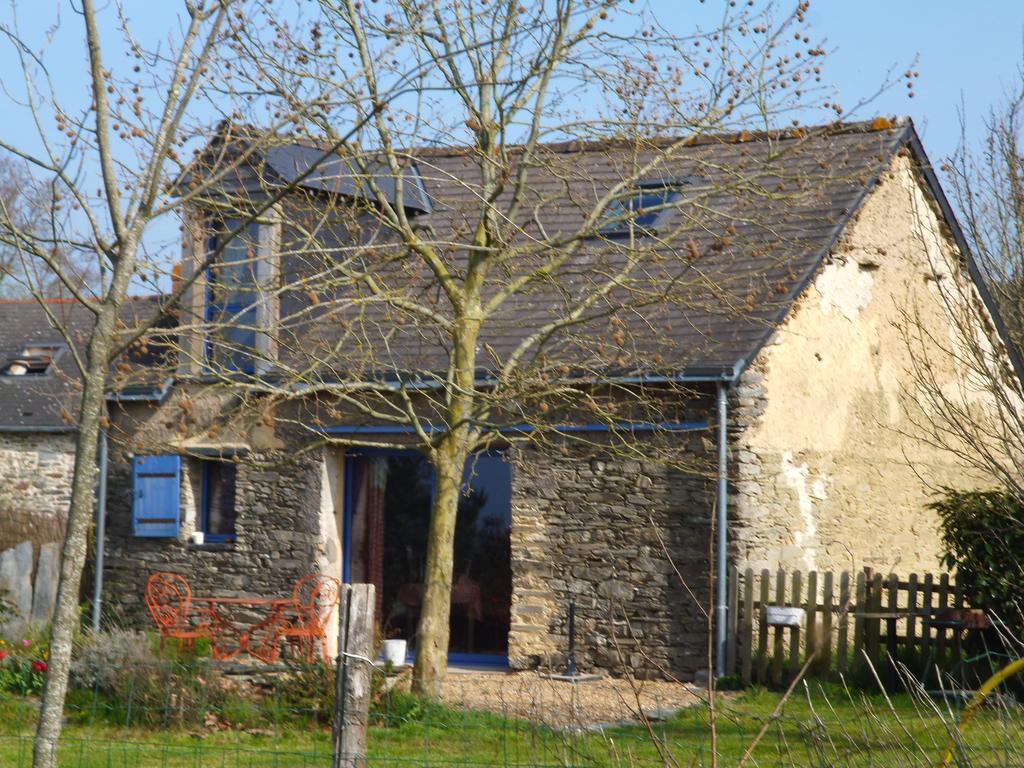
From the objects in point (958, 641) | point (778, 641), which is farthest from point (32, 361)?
point (958, 641)

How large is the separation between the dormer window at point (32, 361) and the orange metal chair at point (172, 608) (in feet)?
16.2

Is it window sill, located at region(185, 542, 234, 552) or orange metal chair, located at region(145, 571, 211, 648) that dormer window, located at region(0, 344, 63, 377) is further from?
orange metal chair, located at region(145, 571, 211, 648)

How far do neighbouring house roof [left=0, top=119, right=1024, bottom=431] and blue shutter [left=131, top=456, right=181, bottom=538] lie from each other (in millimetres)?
804

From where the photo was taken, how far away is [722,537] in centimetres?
1229

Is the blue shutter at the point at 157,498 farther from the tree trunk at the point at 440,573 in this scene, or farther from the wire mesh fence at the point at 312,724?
the tree trunk at the point at 440,573

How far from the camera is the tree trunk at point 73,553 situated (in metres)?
5.37

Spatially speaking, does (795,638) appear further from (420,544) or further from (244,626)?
(244,626)

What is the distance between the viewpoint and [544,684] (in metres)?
12.0

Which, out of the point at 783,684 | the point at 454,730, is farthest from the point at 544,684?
the point at 454,730

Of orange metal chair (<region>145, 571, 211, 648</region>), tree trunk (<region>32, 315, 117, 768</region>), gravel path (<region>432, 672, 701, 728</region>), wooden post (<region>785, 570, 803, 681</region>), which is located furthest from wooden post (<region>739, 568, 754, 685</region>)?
tree trunk (<region>32, 315, 117, 768</region>)

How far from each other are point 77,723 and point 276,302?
541 cm

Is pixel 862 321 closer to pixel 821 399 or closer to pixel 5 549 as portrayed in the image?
pixel 821 399

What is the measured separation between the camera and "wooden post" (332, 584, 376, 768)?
5598 millimetres

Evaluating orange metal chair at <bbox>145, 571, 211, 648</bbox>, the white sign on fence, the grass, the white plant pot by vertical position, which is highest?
the white sign on fence
